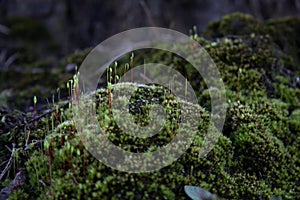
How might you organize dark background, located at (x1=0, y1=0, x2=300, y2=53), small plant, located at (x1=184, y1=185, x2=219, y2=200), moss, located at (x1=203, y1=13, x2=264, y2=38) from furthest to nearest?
1. dark background, located at (x1=0, y1=0, x2=300, y2=53)
2. moss, located at (x1=203, y1=13, x2=264, y2=38)
3. small plant, located at (x1=184, y1=185, x2=219, y2=200)

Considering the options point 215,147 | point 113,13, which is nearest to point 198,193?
point 215,147

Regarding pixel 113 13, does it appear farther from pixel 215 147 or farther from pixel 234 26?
pixel 215 147

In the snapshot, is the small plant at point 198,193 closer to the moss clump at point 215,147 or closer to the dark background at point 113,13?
the moss clump at point 215,147

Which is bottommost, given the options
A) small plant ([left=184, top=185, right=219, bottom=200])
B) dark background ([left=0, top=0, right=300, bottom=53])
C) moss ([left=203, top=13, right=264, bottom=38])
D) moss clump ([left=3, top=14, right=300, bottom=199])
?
small plant ([left=184, top=185, right=219, bottom=200])

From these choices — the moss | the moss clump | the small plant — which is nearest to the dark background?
the moss

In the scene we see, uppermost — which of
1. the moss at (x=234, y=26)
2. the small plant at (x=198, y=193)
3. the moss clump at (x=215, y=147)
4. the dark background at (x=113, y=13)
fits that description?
the dark background at (x=113, y=13)

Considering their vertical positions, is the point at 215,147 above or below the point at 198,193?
above

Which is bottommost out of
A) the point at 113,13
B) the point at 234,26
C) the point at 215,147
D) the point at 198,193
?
the point at 198,193

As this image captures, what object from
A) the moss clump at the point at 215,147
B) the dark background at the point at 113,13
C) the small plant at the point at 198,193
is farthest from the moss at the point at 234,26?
the small plant at the point at 198,193

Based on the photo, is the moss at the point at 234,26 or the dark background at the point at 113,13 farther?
the dark background at the point at 113,13

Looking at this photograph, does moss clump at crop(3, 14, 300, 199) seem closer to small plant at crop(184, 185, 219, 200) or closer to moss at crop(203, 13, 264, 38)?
small plant at crop(184, 185, 219, 200)

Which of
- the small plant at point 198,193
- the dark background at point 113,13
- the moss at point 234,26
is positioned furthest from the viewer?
the dark background at point 113,13

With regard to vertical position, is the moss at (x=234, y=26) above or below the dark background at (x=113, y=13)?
below

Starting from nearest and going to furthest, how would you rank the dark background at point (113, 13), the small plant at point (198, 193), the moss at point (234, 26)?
the small plant at point (198, 193)
the moss at point (234, 26)
the dark background at point (113, 13)
